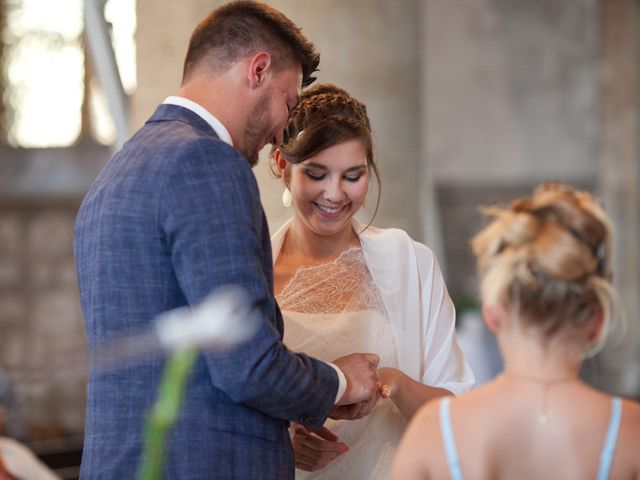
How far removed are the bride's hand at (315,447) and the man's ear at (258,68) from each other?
89 cm

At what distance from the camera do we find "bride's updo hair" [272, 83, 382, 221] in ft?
9.80

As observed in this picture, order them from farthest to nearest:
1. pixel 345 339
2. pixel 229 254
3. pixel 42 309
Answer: pixel 42 309
pixel 345 339
pixel 229 254

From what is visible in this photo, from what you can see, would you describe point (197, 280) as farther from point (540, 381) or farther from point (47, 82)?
point (47, 82)

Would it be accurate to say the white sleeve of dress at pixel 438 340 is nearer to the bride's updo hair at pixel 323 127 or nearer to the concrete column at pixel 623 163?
the bride's updo hair at pixel 323 127

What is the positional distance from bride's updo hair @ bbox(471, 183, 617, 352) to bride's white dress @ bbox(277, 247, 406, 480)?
40.2 inches

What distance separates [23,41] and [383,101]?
19.1 ft

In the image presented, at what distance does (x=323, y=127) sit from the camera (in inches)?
118

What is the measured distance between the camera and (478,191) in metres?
12.1

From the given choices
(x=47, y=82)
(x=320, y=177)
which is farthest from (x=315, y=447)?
(x=47, y=82)

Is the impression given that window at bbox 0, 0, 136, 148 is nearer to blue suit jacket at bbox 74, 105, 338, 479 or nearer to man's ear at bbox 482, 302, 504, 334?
blue suit jacket at bbox 74, 105, 338, 479

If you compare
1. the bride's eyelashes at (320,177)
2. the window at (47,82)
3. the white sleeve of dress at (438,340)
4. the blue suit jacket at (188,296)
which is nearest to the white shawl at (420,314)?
the white sleeve of dress at (438,340)

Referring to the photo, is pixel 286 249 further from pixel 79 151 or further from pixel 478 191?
pixel 478 191

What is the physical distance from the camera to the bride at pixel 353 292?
9.84 ft

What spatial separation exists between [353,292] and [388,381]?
39cm
